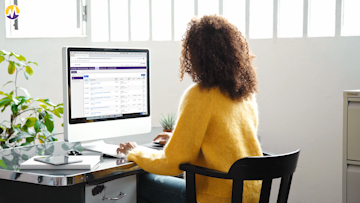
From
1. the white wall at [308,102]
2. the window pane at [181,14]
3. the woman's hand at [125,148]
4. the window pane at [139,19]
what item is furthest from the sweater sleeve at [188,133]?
the window pane at [139,19]

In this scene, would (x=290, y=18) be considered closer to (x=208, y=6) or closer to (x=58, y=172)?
(x=208, y=6)

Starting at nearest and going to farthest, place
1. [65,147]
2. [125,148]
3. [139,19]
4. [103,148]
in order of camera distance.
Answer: [125,148] → [103,148] → [65,147] → [139,19]

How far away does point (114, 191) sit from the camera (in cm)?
180

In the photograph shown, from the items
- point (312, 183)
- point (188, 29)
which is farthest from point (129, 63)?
point (312, 183)

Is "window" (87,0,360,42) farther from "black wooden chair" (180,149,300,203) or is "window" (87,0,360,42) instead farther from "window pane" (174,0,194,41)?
"black wooden chair" (180,149,300,203)

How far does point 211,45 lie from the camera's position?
1.68 m

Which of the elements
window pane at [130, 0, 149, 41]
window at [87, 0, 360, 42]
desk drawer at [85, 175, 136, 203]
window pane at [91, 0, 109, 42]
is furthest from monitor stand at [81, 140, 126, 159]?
window pane at [91, 0, 109, 42]

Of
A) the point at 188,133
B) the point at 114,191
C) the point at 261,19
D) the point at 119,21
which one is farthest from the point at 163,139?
the point at 119,21

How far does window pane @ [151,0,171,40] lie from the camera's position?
12.0 ft

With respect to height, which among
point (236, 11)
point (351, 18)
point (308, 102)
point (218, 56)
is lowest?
point (308, 102)

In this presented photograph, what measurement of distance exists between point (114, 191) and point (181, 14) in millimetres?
2145

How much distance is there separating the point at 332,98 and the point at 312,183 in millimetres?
663

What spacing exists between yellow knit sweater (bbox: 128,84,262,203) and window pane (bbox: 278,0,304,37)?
70.5 inches

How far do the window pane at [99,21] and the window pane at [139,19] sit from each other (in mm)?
250
